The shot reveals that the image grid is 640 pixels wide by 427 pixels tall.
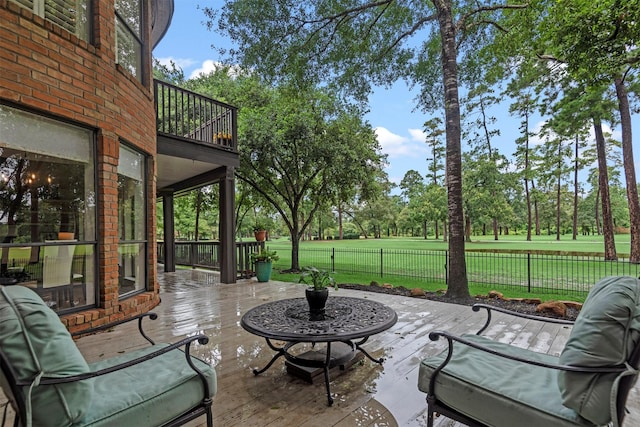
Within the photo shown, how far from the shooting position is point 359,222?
43625 millimetres

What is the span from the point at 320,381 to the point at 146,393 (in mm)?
1469

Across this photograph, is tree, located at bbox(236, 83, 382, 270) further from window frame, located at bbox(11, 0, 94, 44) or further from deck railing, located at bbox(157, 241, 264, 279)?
window frame, located at bbox(11, 0, 94, 44)

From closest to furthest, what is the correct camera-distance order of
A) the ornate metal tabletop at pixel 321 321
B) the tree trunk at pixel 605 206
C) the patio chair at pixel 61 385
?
1. the patio chair at pixel 61 385
2. the ornate metal tabletop at pixel 321 321
3. the tree trunk at pixel 605 206

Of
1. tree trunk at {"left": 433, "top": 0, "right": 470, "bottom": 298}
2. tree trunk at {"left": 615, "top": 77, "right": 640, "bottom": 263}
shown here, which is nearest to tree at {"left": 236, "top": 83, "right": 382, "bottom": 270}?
tree trunk at {"left": 433, "top": 0, "right": 470, "bottom": 298}

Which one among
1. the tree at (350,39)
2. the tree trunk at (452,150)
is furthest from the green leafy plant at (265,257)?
the tree at (350,39)

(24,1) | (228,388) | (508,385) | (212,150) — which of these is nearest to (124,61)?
(24,1)

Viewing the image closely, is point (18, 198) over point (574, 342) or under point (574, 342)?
over

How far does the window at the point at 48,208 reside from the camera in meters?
3.38

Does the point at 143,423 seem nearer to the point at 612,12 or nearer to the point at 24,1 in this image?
the point at 24,1

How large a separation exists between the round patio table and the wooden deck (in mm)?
165

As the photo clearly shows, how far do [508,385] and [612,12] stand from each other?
4263 mm

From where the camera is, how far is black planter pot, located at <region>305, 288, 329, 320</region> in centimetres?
288

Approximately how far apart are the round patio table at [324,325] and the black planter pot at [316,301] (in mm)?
42

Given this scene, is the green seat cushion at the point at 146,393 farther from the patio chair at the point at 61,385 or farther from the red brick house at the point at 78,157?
the red brick house at the point at 78,157
